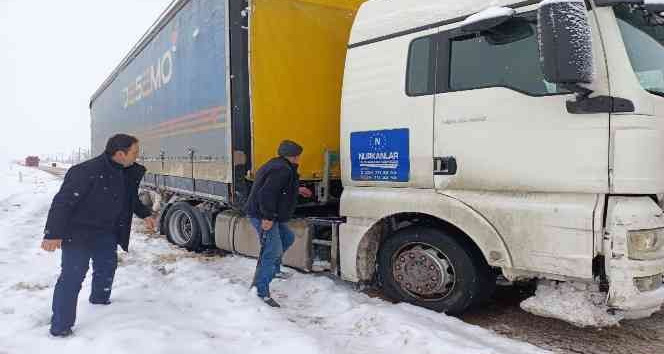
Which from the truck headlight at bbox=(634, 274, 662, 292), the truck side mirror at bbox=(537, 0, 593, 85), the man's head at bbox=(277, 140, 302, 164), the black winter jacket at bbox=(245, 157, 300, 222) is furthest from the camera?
the man's head at bbox=(277, 140, 302, 164)

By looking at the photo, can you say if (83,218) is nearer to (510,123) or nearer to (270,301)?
(270,301)

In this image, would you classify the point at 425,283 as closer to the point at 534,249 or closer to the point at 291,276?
the point at 534,249

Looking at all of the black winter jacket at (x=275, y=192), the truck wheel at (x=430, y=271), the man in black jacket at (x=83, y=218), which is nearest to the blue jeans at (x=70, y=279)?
the man in black jacket at (x=83, y=218)

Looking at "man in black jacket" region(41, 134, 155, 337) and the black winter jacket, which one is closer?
"man in black jacket" region(41, 134, 155, 337)

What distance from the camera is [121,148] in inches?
152

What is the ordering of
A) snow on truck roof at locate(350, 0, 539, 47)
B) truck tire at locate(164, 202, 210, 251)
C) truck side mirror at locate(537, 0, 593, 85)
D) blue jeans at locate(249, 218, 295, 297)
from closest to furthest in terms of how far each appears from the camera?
truck side mirror at locate(537, 0, 593, 85), snow on truck roof at locate(350, 0, 539, 47), blue jeans at locate(249, 218, 295, 297), truck tire at locate(164, 202, 210, 251)

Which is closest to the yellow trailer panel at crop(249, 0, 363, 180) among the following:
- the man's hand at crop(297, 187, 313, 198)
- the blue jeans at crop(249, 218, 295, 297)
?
the man's hand at crop(297, 187, 313, 198)

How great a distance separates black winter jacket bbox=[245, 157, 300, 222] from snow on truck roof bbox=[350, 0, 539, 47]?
1.42m

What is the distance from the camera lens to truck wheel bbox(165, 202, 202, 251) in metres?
6.86

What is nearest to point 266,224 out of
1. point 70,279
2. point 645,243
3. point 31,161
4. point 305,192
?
point 305,192

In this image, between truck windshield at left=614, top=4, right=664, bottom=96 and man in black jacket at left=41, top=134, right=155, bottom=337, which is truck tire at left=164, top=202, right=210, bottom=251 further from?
truck windshield at left=614, top=4, right=664, bottom=96

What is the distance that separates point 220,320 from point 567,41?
3311 mm

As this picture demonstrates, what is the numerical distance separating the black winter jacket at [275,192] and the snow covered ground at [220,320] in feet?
2.82

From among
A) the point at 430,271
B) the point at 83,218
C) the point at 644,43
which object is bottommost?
the point at 430,271
